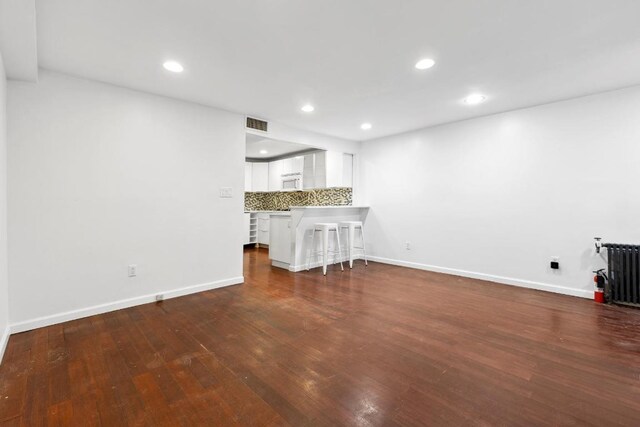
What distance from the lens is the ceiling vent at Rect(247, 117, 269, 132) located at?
4015mm

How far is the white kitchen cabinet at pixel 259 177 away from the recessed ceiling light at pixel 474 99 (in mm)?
5091

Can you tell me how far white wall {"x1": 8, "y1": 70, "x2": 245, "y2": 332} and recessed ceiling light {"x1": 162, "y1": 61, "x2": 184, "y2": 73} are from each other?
72 centimetres

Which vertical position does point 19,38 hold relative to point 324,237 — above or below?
above

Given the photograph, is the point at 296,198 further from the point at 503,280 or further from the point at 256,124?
the point at 503,280

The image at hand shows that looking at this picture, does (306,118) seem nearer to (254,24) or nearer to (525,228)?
(254,24)

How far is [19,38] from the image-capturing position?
1.90 metres

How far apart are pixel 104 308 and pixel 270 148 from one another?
4245mm

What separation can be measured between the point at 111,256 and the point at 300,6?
2.90 meters

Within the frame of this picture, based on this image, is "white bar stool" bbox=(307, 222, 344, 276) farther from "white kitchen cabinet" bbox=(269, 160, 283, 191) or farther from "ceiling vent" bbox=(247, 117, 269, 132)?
"white kitchen cabinet" bbox=(269, 160, 283, 191)

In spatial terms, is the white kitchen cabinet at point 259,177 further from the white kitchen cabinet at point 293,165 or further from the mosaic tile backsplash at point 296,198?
the white kitchen cabinet at point 293,165

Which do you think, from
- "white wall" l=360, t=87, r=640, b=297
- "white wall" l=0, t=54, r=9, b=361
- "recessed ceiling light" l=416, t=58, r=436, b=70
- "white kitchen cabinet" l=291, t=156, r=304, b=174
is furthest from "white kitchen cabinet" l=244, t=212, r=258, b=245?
"recessed ceiling light" l=416, t=58, r=436, b=70

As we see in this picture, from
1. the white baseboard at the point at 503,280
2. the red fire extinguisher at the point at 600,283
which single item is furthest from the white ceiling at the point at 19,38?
the red fire extinguisher at the point at 600,283

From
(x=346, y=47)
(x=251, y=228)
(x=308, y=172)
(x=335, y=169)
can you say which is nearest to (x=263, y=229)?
(x=251, y=228)

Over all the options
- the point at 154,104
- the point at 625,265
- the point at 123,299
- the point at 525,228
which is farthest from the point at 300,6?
the point at 625,265
